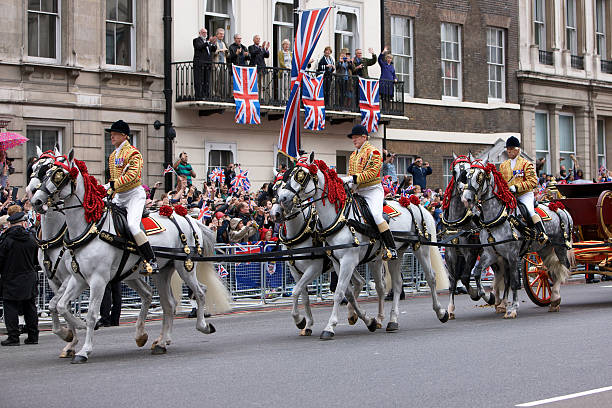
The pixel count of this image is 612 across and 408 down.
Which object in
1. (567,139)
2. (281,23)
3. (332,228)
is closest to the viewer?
(332,228)

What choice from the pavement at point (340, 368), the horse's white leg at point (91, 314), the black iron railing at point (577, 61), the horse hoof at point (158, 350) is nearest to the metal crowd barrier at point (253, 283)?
the pavement at point (340, 368)

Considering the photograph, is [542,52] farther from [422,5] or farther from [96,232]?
[96,232]

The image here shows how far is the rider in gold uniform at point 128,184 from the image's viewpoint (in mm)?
12602

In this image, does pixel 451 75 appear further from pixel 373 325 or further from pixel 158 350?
pixel 158 350

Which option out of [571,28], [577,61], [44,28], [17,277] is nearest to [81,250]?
[17,277]

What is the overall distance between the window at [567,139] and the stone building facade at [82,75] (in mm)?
18672

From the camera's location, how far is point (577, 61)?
40.0 meters

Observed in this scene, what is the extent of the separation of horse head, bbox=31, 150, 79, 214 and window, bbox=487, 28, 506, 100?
26205 mm

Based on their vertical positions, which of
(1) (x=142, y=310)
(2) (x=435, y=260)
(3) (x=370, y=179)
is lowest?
(1) (x=142, y=310)

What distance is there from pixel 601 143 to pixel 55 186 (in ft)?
108

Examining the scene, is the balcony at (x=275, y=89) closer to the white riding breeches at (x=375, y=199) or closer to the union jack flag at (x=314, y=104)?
the union jack flag at (x=314, y=104)

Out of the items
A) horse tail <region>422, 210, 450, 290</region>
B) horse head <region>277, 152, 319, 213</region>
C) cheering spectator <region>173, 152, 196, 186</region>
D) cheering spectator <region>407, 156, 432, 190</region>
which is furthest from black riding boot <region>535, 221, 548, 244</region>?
cheering spectator <region>407, 156, 432, 190</region>

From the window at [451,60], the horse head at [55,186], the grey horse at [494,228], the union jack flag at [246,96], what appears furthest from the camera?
the window at [451,60]

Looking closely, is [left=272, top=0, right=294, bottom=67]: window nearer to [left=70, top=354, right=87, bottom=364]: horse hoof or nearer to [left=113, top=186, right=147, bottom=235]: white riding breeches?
[left=113, top=186, right=147, bottom=235]: white riding breeches
